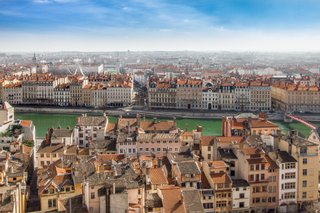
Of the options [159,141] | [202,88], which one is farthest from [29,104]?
[159,141]

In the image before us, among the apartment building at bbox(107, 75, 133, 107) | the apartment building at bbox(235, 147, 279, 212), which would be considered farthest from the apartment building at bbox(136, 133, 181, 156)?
the apartment building at bbox(107, 75, 133, 107)

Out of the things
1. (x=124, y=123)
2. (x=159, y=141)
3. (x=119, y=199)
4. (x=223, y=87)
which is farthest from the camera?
(x=223, y=87)

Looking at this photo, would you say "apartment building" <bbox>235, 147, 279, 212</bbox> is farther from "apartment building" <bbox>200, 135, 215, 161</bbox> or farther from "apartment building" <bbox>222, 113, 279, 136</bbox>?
"apartment building" <bbox>222, 113, 279, 136</bbox>

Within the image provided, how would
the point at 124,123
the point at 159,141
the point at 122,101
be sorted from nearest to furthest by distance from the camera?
the point at 159,141 < the point at 124,123 < the point at 122,101

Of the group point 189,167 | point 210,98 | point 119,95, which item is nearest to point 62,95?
point 119,95

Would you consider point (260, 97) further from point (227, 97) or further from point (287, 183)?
point (287, 183)

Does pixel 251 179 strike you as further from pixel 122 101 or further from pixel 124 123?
pixel 122 101

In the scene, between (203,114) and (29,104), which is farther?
(29,104)

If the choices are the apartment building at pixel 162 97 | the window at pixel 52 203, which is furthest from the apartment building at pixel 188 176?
the apartment building at pixel 162 97
